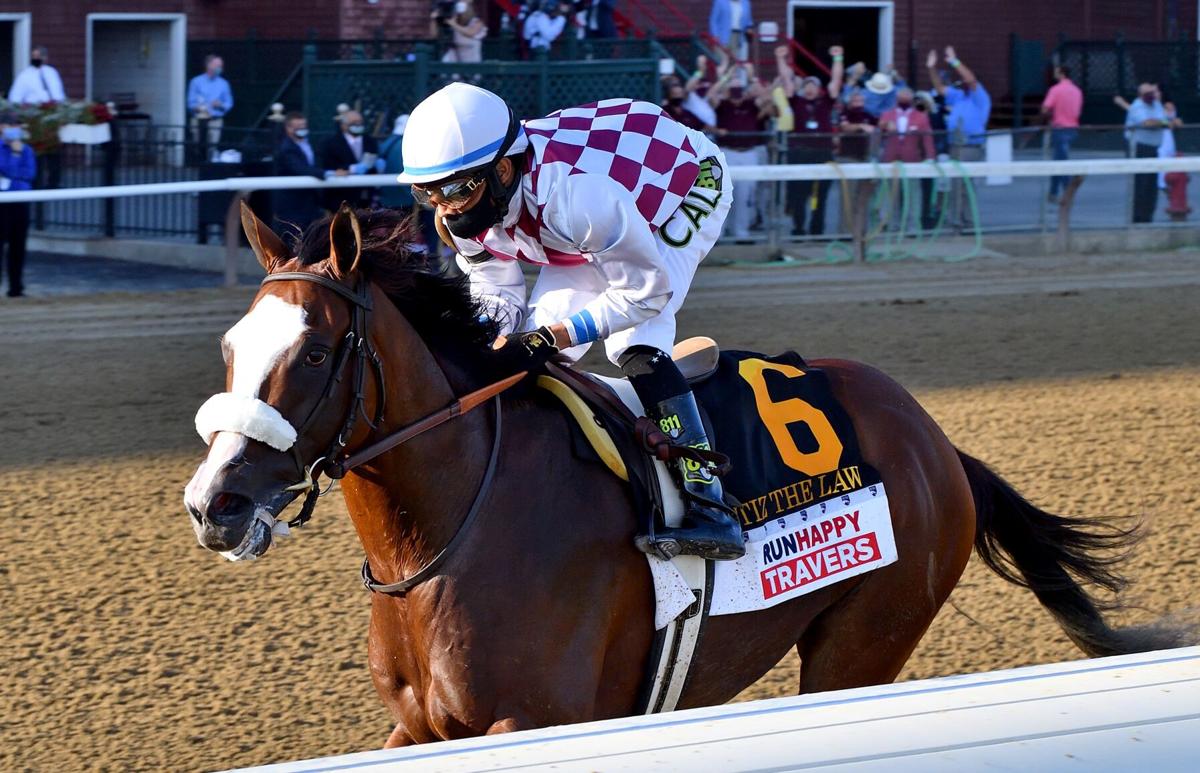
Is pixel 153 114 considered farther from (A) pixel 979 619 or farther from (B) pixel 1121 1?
(A) pixel 979 619

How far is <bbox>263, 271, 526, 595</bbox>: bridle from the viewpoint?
2.92 metres

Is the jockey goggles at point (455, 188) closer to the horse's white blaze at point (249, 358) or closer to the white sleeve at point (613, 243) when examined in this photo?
the white sleeve at point (613, 243)

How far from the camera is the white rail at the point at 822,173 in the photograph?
35.5ft

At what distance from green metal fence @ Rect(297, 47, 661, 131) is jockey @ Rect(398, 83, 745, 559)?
10.3 m

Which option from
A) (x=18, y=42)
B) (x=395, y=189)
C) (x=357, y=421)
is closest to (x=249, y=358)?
(x=357, y=421)

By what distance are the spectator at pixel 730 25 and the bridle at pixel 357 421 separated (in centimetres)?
1676

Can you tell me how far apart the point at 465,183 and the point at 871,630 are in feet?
4.73

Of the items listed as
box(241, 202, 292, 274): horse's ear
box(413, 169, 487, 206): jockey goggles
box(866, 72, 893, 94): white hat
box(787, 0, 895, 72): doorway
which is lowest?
box(241, 202, 292, 274): horse's ear

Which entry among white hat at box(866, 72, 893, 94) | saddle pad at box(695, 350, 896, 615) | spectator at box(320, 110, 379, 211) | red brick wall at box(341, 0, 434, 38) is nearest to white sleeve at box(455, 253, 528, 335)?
saddle pad at box(695, 350, 896, 615)

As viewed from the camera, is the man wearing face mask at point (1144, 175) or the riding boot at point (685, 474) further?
the man wearing face mask at point (1144, 175)

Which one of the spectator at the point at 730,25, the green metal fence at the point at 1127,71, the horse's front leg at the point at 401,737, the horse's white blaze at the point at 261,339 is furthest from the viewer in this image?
the green metal fence at the point at 1127,71

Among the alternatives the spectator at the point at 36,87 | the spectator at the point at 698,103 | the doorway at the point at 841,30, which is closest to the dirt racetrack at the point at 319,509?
the spectator at the point at 698,103

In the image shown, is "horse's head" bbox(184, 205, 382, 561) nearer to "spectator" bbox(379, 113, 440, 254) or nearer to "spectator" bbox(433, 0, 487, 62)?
"spectator" bbox(379, 113, 440, 254)

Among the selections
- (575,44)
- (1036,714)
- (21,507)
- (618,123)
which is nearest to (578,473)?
(618,123)
